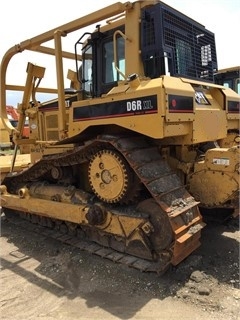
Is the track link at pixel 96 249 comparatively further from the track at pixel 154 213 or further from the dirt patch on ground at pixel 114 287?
the dirt patch on ground at pixel 114 287

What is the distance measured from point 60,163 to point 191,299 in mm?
2484

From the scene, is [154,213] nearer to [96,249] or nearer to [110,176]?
[110,176]

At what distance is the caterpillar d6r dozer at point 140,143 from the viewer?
141 inches

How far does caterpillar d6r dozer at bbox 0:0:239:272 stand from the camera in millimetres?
3574

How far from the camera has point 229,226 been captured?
506 centimetres

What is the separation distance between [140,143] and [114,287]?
160 centimetres

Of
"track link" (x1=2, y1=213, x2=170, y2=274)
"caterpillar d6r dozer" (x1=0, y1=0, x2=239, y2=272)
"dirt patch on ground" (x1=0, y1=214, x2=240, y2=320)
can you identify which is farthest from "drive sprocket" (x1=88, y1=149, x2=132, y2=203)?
"dirt patch on ground" (x1=0, y1=214, x2=240, y2=320)

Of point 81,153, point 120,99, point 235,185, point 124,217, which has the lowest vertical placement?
point 124,217

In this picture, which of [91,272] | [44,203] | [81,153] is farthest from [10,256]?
[81,153]

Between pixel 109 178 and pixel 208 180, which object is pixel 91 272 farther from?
pixel 208 180

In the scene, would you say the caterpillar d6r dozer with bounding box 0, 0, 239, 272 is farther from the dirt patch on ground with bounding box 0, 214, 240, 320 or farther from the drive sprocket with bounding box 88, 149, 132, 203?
the dirt patch on ground with bounding box 0, 214, 240, 320

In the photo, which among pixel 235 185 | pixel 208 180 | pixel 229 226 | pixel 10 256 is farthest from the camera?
pixel 229 226

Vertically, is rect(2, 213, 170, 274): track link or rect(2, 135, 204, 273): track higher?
rect(2, 135, 204, 273): track

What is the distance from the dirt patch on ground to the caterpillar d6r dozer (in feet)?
0.67
